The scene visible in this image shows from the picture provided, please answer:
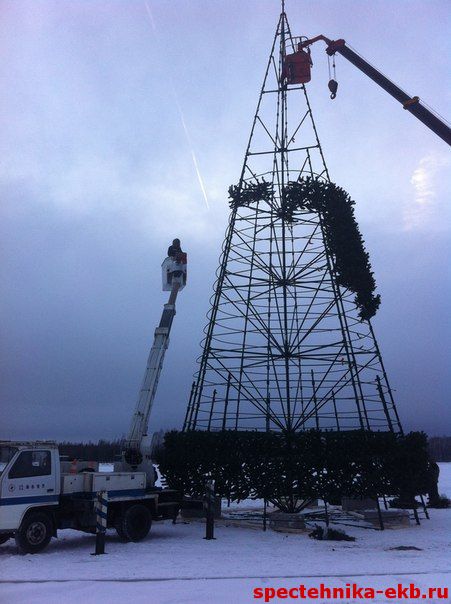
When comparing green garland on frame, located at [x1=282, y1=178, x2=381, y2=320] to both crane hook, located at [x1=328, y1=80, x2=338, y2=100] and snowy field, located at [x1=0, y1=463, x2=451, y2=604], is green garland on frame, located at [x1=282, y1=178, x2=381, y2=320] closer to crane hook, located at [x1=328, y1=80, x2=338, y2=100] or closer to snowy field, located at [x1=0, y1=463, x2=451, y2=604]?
crane hook, located at [x1=328, y1=80, x2=338, y2=100]

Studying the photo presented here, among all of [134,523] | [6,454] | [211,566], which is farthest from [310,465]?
[6,454]

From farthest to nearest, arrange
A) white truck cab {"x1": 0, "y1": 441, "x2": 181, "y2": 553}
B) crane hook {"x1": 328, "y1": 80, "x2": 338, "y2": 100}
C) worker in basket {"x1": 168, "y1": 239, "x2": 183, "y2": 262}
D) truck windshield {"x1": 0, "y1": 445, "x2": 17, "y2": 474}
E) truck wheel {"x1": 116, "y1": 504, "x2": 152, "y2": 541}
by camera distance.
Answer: crane hook {"x1": 328, "y1": 80, "x2": 338, "y2": 100} < worker in basket {"x1": 168, "y1": 239, "x2": 183, "y2": 262} < truck wheel {"x1": 116, "y1": 504, "x2": 152, "y2": 541} < truck windshield {"x1": 0, "y1": 445, "x2": 17, "y2": 474} < white truck cab {"x1": 0, "y1": 441, "x2": 181, "y2": 553}

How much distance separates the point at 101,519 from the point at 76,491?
1507mm

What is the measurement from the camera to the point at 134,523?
15023mm

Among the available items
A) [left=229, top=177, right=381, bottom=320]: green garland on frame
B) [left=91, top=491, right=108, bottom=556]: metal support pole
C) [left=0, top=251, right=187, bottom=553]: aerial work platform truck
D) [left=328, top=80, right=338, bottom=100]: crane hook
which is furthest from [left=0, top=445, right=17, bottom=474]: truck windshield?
[left=328, top=80, right=338, bottom=100]: crane hook

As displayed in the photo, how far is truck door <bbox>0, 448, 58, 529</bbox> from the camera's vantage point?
12891mm

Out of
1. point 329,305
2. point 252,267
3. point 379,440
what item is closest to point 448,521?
point 379,440

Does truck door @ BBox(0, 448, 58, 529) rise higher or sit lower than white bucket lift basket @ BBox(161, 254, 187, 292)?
lower

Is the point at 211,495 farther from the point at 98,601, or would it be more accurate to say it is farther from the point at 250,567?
the point at 98,601

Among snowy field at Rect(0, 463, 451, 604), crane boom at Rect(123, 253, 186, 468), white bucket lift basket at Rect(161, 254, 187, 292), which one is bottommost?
snowy field at Rect(0, 463, 451, 604)

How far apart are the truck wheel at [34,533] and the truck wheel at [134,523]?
203cm

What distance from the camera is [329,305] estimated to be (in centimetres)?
1950

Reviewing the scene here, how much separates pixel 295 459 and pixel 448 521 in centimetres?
607

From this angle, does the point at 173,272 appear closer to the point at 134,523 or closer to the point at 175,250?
the point at 175,250
